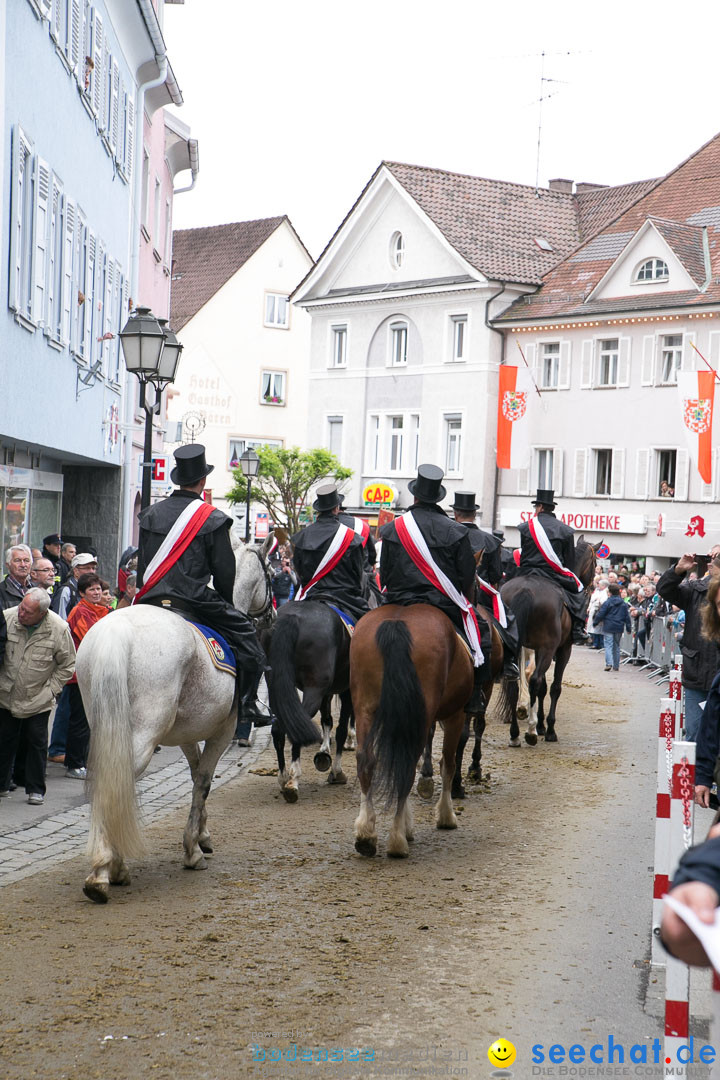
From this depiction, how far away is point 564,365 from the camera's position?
4816 cm

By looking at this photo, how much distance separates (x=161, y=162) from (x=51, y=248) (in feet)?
51.4

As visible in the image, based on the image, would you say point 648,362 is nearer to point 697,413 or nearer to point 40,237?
point 697,413

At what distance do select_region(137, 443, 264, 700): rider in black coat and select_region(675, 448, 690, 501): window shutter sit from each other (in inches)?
1469

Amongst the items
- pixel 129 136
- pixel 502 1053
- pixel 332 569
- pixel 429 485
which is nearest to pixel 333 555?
pixel 332 569

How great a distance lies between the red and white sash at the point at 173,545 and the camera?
826cm

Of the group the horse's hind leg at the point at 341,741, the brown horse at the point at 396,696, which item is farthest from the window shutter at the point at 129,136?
the brown horse at the point at 396,696

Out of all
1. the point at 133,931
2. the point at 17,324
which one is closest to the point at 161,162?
the point at 17,324

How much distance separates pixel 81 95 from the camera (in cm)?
1936

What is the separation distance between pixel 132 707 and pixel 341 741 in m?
4.91

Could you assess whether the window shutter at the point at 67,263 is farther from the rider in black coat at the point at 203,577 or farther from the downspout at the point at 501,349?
the downspout at the point at 501,349

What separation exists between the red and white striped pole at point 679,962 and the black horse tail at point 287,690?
4286mm

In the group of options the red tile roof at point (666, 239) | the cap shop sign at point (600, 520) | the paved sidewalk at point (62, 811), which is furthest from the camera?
the cap shop sign at point (600, 520)

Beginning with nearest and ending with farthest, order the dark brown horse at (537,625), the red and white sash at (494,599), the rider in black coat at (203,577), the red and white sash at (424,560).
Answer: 1. the rider in black coat at (203,577)
2. the red and white sash at (424,560)
3. the red and white sash at (494,599)
4. the dark brown horse at (537,625)

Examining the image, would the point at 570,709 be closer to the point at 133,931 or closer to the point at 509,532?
the point at 133,931
